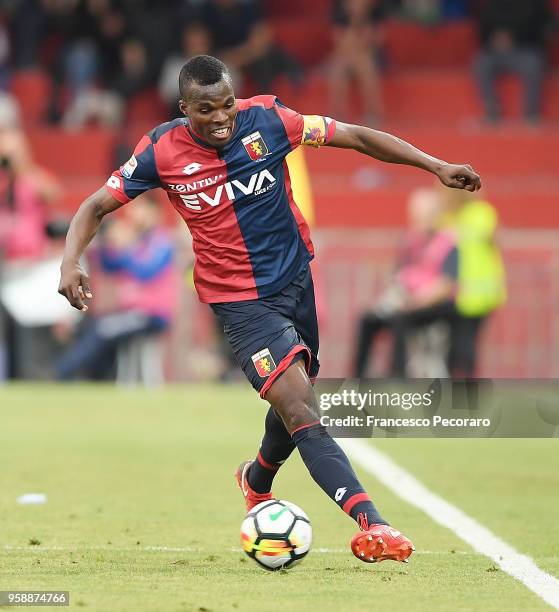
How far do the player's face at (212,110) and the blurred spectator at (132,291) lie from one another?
9182 millimetres

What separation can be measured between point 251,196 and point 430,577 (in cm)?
186

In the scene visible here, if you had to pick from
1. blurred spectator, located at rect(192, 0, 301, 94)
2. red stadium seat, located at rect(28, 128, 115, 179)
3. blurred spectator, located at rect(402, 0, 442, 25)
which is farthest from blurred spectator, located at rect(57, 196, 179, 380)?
blurred spectator, located at rect(402, 0, 442, 25)

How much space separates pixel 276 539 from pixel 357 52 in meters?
15.4

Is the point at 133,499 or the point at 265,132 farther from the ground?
the point at 265,132

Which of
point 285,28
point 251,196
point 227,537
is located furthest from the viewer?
point 285,28

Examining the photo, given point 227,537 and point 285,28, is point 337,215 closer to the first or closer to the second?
point 285,28

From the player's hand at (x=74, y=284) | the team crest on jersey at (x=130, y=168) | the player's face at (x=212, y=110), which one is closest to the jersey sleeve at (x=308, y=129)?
the player's face at (x=212, y=110)

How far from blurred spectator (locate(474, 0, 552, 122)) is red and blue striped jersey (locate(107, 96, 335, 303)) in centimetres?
1434

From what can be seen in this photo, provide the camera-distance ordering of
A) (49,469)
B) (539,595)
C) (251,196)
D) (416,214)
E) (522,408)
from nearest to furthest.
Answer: (539,595) → (251,196) → (522,408) → (49,469) → (416,214)

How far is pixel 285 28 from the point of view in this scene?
22.6 meters

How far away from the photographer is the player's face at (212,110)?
652cm

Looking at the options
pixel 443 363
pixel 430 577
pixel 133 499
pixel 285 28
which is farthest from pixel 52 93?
pixel 430 577

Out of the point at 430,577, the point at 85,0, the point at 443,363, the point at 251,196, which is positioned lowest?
the point at 443,363

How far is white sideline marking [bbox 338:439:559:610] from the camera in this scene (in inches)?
240
